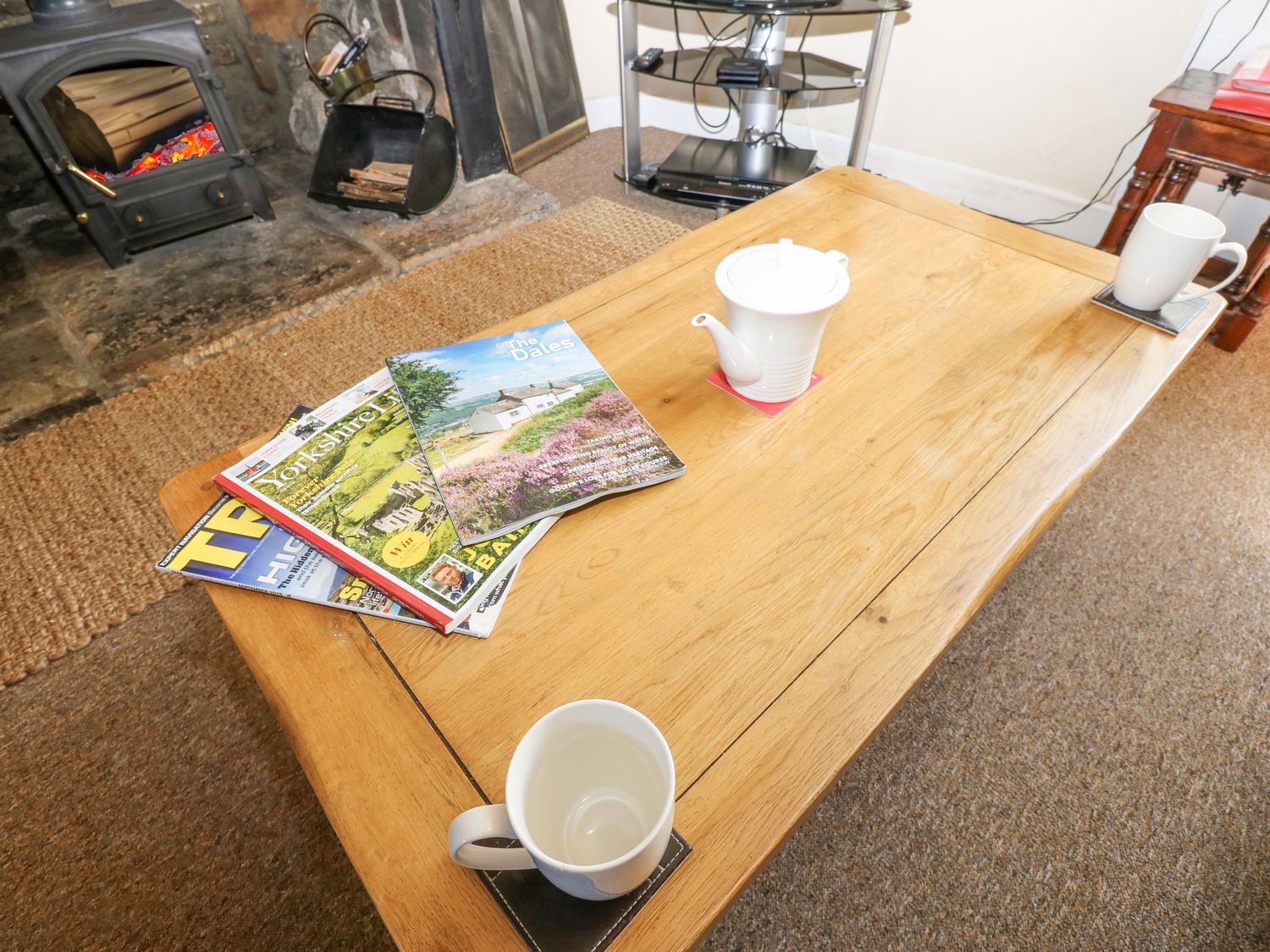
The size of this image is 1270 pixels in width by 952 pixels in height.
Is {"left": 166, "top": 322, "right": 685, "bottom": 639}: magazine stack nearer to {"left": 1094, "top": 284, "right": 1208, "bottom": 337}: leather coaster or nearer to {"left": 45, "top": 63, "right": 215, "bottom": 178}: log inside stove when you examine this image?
{"left": 1094, "top": 284, "right": 1208, "bottom": 337}: leather coaster

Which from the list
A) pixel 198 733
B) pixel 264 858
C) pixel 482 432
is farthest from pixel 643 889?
pixel 198 733

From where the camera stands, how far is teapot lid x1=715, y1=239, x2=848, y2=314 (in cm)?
71

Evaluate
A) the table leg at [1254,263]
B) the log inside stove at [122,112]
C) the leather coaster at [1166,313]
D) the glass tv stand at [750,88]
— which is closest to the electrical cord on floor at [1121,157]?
the table leg at [1254,263]

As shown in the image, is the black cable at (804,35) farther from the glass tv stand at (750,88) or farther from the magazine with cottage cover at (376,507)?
the magazine with cottage cover at (376,507)

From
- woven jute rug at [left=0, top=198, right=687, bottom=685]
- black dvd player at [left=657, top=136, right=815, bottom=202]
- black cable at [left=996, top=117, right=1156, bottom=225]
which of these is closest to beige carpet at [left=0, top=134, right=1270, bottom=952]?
woven jute rug at [left=0, top=198, right=687, bottom=685]

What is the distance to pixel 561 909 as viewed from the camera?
467mm

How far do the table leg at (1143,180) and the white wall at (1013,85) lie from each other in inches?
12.8

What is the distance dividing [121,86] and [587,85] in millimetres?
1484

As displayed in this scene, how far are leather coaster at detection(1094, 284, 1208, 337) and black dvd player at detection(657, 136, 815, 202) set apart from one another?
4.48ft

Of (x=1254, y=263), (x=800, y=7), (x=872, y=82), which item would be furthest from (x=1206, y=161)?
(x=800, y=7)

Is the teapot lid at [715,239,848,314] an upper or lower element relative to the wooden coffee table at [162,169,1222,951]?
upper

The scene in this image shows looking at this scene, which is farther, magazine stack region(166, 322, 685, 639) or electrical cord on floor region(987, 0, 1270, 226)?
electrical cord on floor region(987, 0, 1270, 226)

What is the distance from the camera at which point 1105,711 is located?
103cm

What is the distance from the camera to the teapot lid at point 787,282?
0.71 m
